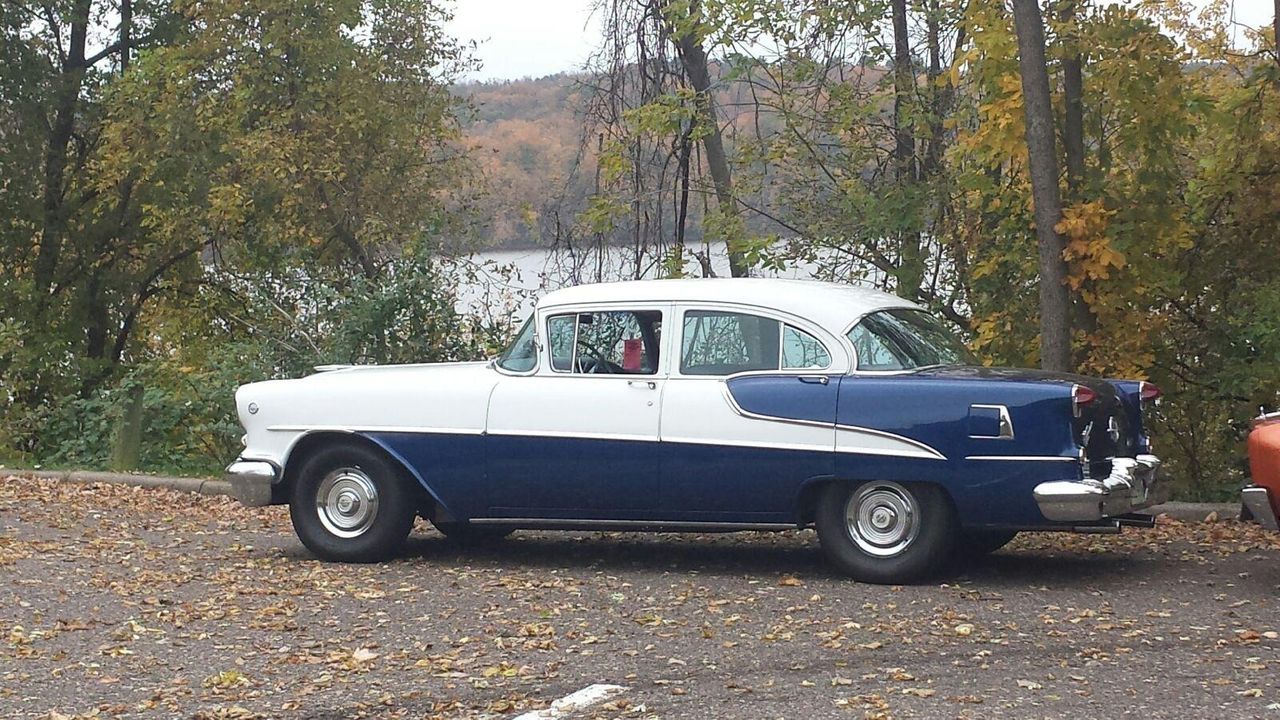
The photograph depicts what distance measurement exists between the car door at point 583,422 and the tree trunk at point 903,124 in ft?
19.7

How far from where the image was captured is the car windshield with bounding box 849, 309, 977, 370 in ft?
29.9

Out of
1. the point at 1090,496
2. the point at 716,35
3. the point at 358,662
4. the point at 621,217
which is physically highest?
the point at 716,35

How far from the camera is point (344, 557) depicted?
10.0 m

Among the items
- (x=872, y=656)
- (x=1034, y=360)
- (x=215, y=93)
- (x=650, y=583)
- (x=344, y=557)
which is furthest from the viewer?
(x=215, y=93)

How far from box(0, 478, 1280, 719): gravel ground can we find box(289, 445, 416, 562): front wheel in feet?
0.53

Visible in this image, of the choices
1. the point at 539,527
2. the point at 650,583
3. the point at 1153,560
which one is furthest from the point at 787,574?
the point at 1153,560

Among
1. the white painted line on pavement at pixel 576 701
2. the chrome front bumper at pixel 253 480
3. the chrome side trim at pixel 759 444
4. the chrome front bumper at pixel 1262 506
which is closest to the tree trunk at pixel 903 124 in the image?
the chrome side trim at pixel 759 444

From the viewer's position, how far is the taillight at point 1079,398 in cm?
842

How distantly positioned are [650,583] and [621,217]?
7883mm

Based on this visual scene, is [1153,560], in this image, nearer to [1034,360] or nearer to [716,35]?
[1034,360]

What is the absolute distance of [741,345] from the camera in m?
9.30

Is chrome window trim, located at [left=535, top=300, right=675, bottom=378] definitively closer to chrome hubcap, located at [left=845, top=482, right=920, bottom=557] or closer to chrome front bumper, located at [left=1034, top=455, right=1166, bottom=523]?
chrome hubcap, located at [left=845, top=482, right=920, bottom=557]

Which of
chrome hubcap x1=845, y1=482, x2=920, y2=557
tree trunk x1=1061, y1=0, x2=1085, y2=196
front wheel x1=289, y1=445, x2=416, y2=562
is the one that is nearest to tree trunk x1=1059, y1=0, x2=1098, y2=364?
tree trunk x1=1061, y1=0, x2=1085, y2=196

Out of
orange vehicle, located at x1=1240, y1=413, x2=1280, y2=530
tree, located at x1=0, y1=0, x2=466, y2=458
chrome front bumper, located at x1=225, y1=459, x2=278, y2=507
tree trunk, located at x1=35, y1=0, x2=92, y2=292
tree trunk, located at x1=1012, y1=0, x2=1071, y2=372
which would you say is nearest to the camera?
orange vehicle, located at x1=1240, y1=413, x2=1280, y2=530
